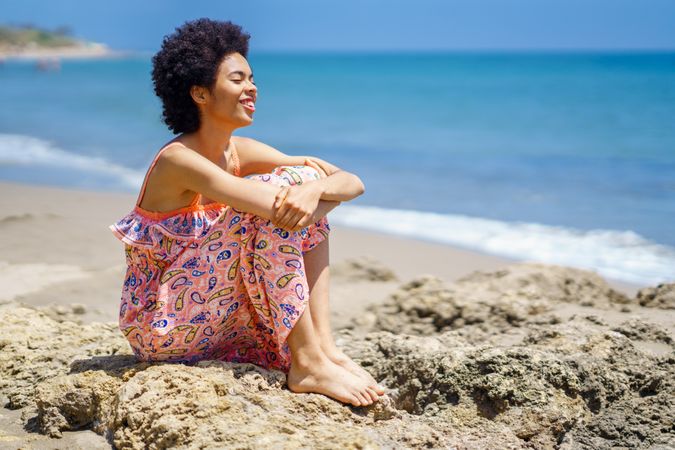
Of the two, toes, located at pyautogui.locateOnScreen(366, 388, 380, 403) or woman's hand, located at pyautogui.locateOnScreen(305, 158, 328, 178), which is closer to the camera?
toes, located at pyautogui.locateOnScreen(366, 388, 380, 403)

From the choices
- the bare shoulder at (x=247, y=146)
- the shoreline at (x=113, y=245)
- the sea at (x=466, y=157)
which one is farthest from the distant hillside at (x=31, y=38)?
the bare shoulder at (x=247, y=146)

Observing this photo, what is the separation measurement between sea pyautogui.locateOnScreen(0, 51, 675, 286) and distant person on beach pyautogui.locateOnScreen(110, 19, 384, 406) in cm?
459

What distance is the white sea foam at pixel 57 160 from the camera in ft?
39.3

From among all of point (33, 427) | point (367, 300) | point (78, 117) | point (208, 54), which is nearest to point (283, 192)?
point (208, 54)

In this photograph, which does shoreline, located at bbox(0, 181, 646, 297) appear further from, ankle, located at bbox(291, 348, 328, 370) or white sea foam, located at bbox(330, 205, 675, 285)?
ankle, located at bbox(291, 348, 328, 370)

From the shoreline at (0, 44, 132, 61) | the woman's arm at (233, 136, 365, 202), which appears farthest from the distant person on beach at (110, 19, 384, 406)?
the shoreline at (0, 44, 132, 61)

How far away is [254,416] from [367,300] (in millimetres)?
3184

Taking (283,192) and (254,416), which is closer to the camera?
(254,416)

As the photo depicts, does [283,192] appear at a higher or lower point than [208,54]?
lower

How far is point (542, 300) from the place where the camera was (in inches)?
188

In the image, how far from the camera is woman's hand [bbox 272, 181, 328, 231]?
2756 millimetres

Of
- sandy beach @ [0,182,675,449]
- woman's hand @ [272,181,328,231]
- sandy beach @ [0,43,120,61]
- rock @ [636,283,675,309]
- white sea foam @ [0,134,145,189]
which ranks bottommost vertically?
white sea foam @ [0,134,145,189]

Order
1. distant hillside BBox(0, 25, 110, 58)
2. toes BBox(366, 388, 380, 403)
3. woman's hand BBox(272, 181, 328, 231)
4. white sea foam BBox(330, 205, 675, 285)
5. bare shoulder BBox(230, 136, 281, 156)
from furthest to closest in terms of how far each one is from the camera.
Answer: distant hillside BBox(0, 25, 110, 58) < white sea foam BBox(330, 205, 675, 285) < bare shoulder BBox(230, 136, 281, 156) < toes BBox(366, 388, 380, 403) < woman's hand BBox(272, 181, 328, 231)

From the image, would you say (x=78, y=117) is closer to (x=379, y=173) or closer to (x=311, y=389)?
(x=379, y=173)
